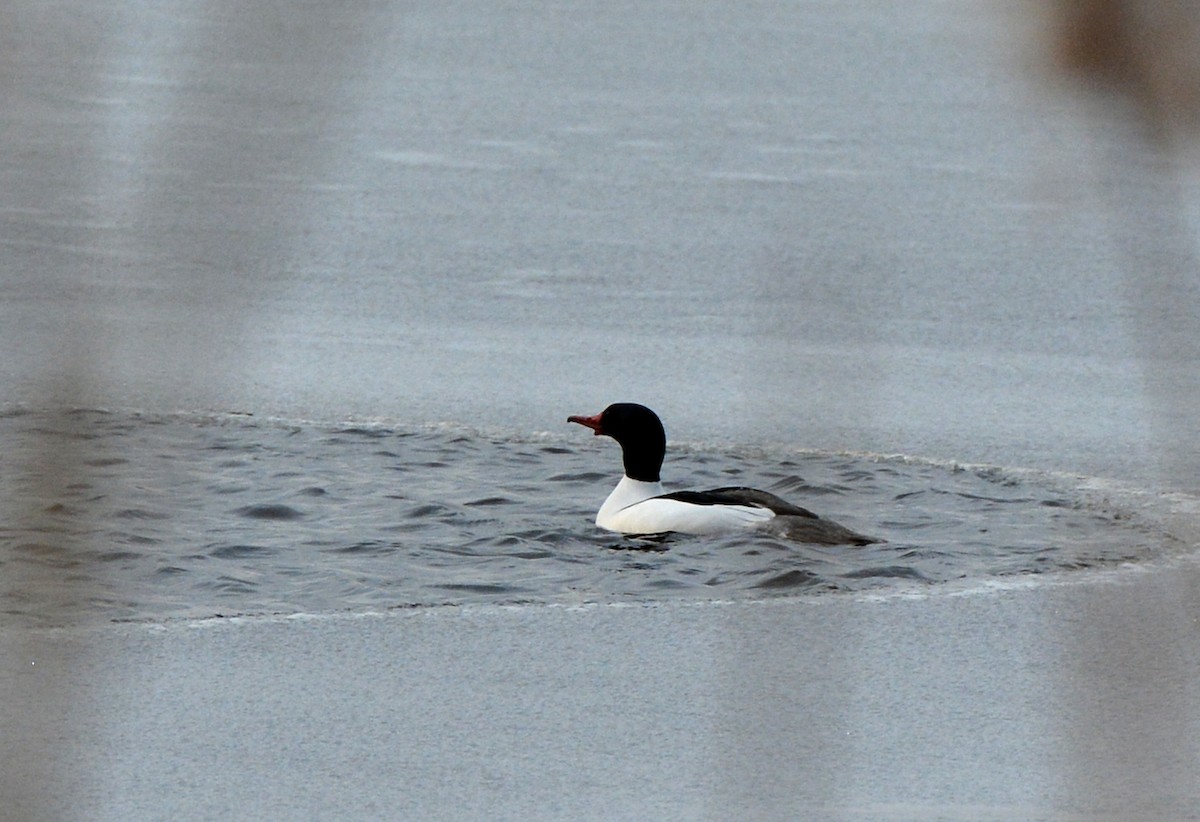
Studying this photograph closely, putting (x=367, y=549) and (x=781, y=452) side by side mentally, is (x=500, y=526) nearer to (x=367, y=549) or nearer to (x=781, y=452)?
(x=367, y=549)

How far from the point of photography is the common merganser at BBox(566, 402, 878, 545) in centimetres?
597

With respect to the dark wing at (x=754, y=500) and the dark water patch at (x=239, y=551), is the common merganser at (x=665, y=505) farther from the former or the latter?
the dark water patch at (x=239, y=551)

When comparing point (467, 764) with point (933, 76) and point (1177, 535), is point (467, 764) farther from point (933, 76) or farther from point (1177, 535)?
point (933, 76)

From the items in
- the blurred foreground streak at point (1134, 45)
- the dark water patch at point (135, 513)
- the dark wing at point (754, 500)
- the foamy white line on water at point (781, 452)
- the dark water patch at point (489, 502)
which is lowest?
the dark water patch at point (489, 502)

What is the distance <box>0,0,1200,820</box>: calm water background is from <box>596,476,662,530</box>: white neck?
0.19 meters

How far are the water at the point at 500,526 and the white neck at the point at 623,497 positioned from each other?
0.11 metres

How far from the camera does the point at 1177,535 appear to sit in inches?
225

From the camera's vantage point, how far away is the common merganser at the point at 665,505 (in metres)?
5.97

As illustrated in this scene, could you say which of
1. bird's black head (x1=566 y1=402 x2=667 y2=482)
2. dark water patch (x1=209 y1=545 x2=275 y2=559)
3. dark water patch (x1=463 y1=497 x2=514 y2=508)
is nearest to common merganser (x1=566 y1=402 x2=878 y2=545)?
bird's black head (x1=566 y1=402 x2=667 y2=482)

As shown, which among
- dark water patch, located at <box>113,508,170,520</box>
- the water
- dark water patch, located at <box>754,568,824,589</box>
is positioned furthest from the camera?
dark water patch, located at <box>754,568,824,589</box>

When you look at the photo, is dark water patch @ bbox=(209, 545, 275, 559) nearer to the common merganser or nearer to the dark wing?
the common merganser

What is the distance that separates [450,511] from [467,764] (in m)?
2.29

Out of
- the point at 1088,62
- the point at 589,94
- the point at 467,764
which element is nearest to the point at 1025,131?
the point at 1088,62

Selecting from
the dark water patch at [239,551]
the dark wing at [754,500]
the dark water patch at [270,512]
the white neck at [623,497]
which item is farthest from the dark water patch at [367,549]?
the dark wing at [754,500]
